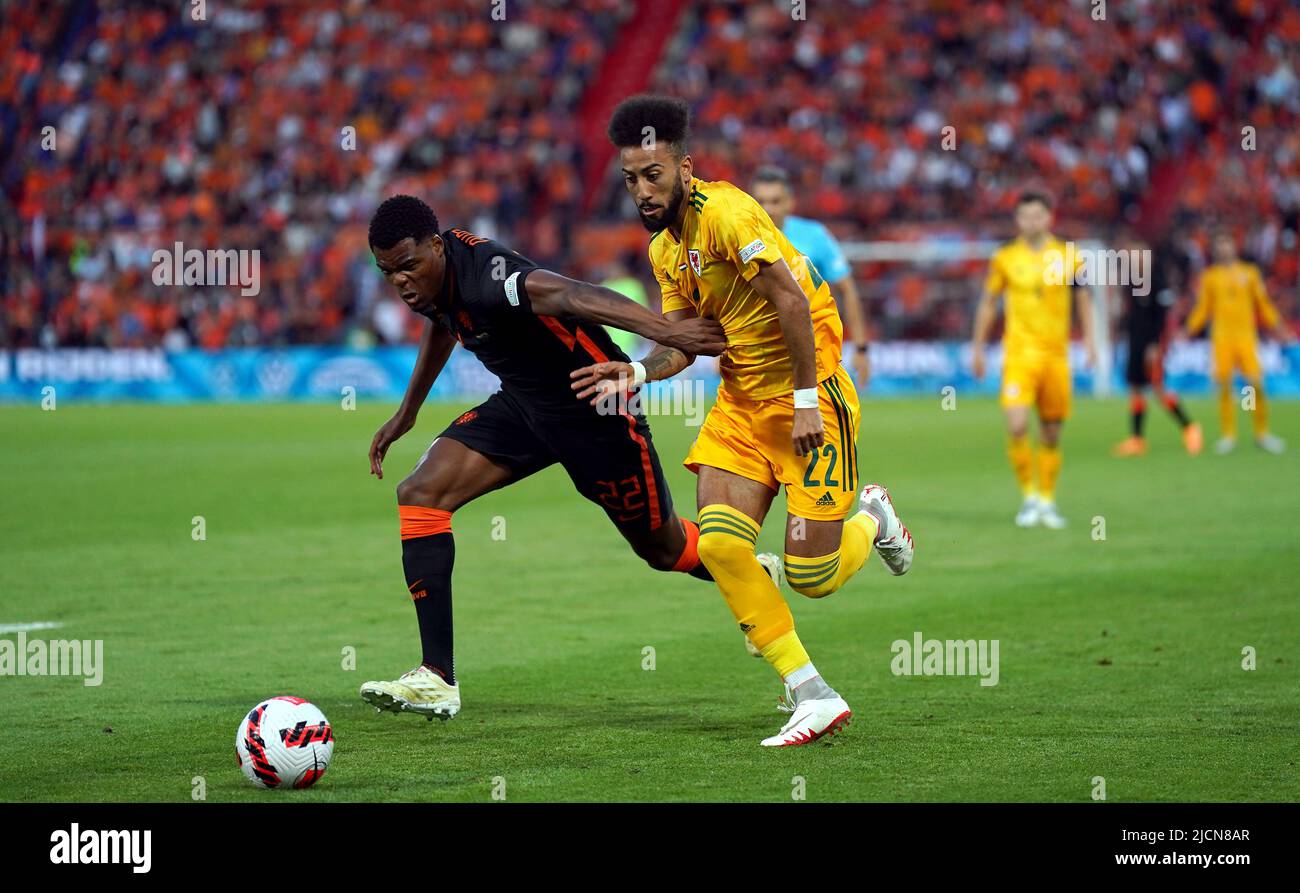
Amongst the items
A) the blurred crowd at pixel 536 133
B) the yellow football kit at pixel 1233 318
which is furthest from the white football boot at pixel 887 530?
the blurred crowd at pixel 536 133

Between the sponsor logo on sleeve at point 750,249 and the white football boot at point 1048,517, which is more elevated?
the sponsor logo on sleeve at point 750,249

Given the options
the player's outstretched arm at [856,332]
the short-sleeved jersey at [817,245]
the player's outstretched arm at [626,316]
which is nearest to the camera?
the player's outstretched arm at [626,316]

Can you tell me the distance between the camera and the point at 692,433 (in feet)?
76.6

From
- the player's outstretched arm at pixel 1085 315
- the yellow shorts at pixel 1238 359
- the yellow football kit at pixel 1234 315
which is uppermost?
the yellow football kit at pixel 1234 315

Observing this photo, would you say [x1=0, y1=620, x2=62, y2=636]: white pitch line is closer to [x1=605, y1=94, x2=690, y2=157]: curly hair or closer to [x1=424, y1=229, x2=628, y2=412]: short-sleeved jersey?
[x1=424, y1=229, x2=628, y2=412]: short-sleeved jersey

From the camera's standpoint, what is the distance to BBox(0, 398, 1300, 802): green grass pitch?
5.68 metres

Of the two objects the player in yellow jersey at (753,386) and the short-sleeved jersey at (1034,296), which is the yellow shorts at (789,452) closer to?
the player in yellow jersey at (753,386)

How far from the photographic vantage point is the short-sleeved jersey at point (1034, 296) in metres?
13.2

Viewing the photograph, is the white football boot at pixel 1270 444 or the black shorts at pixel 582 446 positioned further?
the white football boot at pixel 1270 444

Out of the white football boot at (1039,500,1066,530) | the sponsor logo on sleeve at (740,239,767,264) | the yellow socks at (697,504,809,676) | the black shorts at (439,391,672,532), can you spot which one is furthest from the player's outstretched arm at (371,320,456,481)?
the white football boot at (1039,500,1066,530)

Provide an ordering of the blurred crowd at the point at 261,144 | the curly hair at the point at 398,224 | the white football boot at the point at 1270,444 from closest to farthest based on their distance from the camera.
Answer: the curly hair at the point at 398,224, the white football boot at the point at 1270,444, the blurred crowd at the point at 261,144

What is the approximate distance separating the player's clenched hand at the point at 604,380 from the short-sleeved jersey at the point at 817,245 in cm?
535
